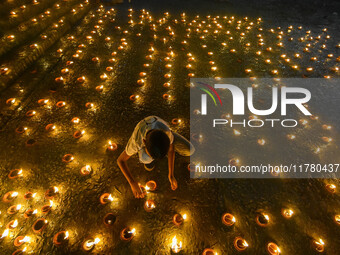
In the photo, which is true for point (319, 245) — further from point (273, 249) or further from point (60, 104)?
point (60, 104)

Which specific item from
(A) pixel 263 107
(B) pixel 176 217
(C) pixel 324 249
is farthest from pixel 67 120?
(C) pixel 324 249

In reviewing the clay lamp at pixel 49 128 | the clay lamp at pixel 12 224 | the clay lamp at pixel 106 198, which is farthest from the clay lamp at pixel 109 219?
the clay lamp at pixel 49 128

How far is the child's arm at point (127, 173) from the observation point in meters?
2.07

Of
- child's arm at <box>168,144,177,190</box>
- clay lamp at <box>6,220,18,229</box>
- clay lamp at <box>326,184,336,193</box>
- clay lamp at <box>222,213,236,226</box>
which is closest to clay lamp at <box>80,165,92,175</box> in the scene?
clay lamp at <box>6,220,18,229</box>

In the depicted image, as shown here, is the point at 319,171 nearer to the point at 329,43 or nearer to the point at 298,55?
the point at 298,55

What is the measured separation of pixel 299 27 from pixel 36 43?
9.75 meters

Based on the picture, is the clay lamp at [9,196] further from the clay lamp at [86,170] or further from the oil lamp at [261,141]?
the oil lamp at [261,141]

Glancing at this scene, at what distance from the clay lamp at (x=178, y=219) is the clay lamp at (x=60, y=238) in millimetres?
1416

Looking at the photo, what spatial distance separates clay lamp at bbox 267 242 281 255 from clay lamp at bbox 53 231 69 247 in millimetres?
2620

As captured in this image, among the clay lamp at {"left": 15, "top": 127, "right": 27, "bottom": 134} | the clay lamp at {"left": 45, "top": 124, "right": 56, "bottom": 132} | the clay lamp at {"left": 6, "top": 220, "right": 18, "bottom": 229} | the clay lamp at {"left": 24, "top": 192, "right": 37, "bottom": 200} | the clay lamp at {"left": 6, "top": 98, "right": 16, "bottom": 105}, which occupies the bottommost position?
the clay lamp at {"left": 6, "top": 220, "right": 18, "bottom": 229}

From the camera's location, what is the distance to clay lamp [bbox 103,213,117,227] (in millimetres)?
2268

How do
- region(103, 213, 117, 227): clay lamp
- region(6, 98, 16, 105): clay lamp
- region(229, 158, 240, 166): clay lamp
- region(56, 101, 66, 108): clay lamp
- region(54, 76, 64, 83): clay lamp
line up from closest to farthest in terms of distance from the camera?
region(103, 213, 117, 227): clay lamp < region(229, 158, 240, 166): clay lamp < region(6, 98, 16, 105): clay lamp < region(56, 101, 66, 108): clay lamp < region(54, 76, 64, 83): clay lamp

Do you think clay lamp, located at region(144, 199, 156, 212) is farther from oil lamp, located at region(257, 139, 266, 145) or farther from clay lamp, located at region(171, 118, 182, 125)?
oil lamp, located at region(257, 139, 266, 145)

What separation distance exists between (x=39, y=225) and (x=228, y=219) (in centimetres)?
257
